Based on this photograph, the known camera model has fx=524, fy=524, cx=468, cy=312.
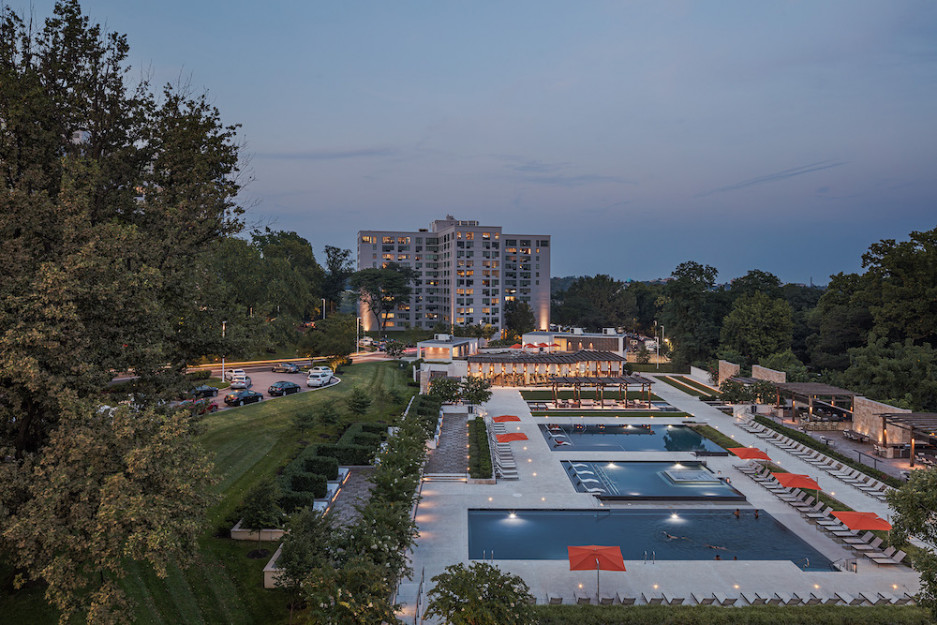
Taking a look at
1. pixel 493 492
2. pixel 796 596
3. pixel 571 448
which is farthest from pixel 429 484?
pixel 796 596

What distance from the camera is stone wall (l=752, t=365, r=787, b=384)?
4703cm

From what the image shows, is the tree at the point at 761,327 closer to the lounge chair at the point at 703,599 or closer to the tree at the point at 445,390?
the tree at the point at 445,390

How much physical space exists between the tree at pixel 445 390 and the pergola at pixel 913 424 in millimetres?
29045

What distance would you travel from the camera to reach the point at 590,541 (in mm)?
21266

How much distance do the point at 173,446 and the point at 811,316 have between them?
247ft

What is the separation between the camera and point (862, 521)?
20.2 meters

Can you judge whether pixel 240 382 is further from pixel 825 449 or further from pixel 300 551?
pixel 825 449

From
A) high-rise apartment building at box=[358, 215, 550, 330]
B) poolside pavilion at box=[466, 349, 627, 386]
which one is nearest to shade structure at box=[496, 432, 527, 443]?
poolside pavilion at box=[466, 349, 627, 386]

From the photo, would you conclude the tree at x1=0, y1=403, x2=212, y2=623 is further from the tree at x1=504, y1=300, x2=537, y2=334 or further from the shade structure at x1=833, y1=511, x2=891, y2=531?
the tree at x1=504, y1=300, x2=537, y2=334

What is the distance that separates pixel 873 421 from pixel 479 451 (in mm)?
26307

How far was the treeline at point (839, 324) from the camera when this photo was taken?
40.6 m

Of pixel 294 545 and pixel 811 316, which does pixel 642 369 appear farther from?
pixel 294 545

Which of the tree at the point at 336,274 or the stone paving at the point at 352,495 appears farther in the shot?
the tree at the point at 336,274

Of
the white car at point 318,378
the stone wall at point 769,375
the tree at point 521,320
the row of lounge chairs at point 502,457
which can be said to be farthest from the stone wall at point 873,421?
the tree at point 521,320
